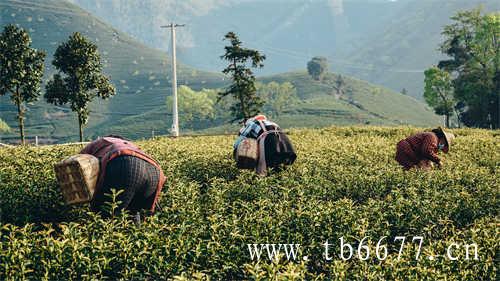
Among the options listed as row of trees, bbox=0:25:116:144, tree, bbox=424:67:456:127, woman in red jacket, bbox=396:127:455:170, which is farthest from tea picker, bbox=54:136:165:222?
tree, bbox=424:67:456:127

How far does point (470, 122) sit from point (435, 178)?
44990 mm

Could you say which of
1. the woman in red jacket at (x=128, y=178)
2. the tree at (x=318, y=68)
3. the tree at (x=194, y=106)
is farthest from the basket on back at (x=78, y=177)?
the tree at (x=318, y=68)

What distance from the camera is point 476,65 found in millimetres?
54281

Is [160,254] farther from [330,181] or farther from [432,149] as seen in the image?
[432,149]

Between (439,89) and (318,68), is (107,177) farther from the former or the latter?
(318,68)

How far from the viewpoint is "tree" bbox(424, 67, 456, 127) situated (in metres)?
55.8

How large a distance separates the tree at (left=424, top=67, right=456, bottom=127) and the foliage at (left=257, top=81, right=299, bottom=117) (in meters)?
74.9

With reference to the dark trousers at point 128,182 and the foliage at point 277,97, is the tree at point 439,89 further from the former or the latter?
the foliage at point 277,97

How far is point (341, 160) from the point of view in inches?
472

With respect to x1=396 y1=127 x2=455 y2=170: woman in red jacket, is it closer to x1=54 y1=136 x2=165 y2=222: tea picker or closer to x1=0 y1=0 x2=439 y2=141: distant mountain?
x1=54 y1=136 x2=165 y2=222: tea picker

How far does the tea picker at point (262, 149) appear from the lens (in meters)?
9.94

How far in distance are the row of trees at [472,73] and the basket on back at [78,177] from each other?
47940 mm

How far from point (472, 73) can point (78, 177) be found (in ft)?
170

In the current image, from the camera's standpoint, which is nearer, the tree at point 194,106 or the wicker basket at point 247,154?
the wicker basket at point 247,154
